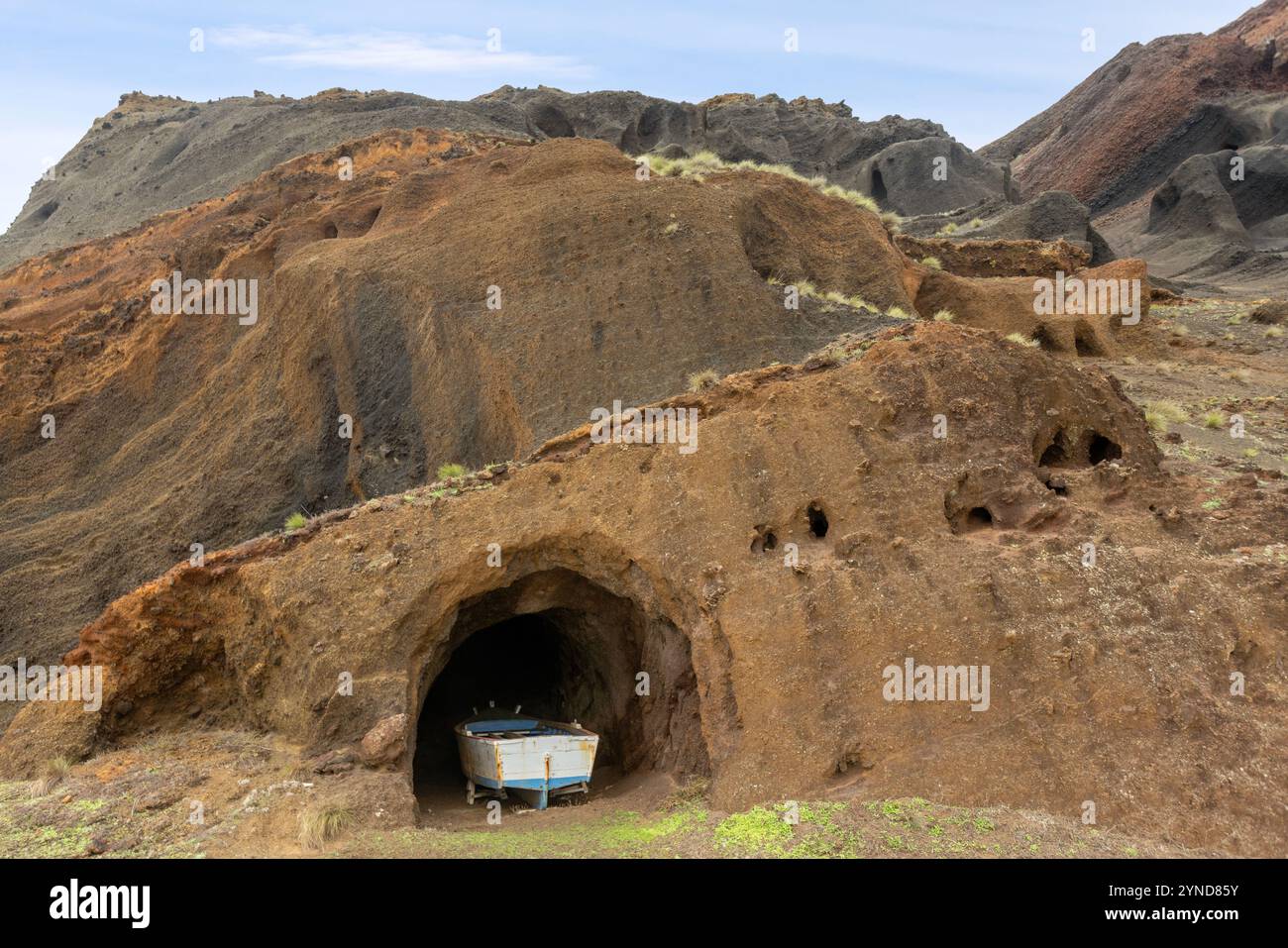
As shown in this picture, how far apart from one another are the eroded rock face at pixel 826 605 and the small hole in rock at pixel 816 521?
0.21 ft

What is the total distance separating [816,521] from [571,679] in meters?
5.66

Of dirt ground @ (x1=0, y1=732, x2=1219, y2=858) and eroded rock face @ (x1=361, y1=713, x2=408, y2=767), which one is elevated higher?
eroded rock face @ (x1=361, y1=713, x2=408, y2=767)

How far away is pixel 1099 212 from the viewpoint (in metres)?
55.3

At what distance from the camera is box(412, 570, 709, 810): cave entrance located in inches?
494

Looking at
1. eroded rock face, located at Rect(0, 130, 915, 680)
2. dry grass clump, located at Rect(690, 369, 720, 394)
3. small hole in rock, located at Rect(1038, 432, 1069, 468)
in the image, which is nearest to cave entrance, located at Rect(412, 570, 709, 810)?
eroded rock face, located at Rect(0, 130, 915, 680)

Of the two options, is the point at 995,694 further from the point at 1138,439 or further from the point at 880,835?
the point at 1138,439

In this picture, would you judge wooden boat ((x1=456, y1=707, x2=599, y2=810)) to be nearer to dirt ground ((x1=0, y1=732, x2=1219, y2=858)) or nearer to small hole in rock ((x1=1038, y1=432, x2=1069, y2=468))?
dirt ground ((x1=0, y1=732, x2=1219, y2=858))

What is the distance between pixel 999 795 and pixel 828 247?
43.2 ft

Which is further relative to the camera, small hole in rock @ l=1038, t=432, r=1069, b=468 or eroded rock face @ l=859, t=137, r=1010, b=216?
eroded rock face @ l=859, t=137, r=1010, b=216

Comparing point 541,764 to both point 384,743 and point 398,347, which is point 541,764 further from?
point 398,347

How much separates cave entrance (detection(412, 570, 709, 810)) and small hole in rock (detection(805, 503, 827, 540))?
1921 mm

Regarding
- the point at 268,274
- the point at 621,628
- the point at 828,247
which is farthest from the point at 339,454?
the point at 828,247

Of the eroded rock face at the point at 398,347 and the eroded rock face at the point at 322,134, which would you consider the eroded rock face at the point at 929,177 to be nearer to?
the eroded rock face at the point at 322,134

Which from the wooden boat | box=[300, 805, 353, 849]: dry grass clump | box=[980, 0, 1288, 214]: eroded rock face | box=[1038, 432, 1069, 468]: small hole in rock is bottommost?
the wooden boat
